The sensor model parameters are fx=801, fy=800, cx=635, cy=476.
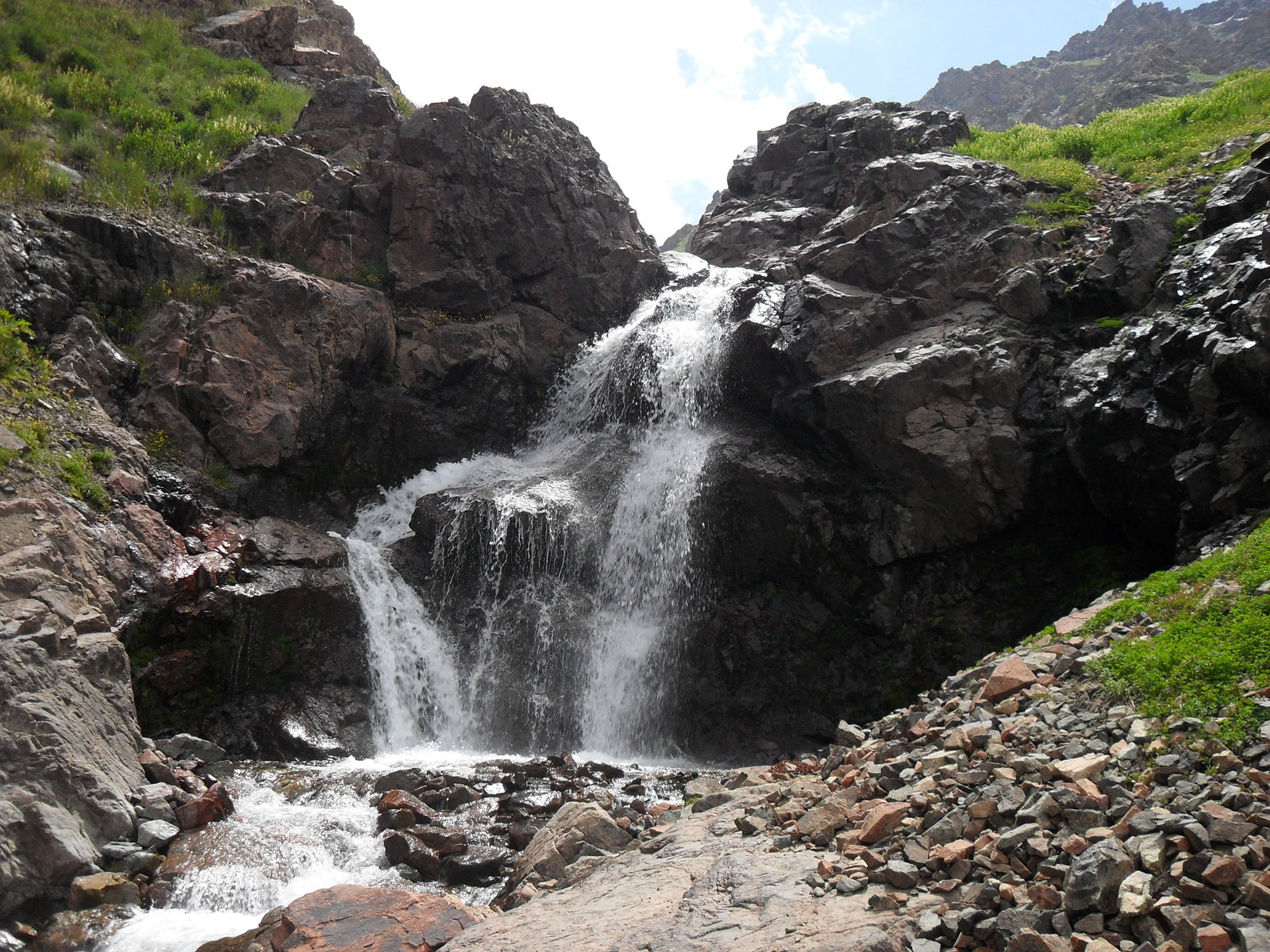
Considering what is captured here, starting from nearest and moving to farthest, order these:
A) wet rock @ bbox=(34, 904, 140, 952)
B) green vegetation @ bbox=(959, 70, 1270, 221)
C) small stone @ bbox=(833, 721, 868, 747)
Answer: wet rock @ bbox=(34, 904, 140, 952)
small stone @ bbox=(833, 721, 868, 747)
green vegetation @ bbox=(959, 70, 1270, 221)

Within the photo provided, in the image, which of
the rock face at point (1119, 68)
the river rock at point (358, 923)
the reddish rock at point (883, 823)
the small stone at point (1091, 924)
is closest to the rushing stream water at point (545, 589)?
the river rock at point (358, 923)

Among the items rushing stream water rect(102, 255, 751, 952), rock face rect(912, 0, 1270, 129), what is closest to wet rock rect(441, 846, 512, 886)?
rushing stream water rect(102, 255, 751, 952)

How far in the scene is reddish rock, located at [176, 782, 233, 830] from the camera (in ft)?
33.2

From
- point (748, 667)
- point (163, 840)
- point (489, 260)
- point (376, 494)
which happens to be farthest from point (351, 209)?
point (163, 840)

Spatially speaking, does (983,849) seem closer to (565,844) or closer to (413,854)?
(565,844)

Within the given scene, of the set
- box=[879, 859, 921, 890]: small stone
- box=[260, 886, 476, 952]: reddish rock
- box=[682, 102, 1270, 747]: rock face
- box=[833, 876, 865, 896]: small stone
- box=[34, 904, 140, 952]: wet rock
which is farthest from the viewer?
box=[682, 102, 1270, 747]: rock face

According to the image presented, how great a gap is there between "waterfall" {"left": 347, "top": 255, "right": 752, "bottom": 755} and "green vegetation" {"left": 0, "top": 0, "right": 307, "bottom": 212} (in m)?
10.7

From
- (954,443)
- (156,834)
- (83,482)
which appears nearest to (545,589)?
(83,482)

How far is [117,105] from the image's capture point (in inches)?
966

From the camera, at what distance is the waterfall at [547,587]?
54.1 feet

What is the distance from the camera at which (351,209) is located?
23.2 metres

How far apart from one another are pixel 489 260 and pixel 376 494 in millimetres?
8055

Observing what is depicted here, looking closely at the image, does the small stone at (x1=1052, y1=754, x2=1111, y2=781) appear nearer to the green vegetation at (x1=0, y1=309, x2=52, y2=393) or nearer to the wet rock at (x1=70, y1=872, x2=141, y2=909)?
the wet rock at (x1=70, y1=872, x2=141, y2=909)

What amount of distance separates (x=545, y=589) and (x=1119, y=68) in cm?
7583
